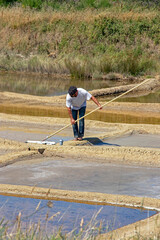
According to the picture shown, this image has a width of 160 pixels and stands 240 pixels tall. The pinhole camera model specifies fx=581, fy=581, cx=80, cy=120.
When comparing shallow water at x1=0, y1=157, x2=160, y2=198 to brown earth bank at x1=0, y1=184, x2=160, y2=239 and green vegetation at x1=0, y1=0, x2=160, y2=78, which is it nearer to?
brown earth bank at x1=0, y1=184, x2=160, y2=239

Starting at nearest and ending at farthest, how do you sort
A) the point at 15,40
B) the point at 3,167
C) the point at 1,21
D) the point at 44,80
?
the point at 3,167
the point at 44,80
the point at 15,40
the point at 1,21

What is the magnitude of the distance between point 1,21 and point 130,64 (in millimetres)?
11265

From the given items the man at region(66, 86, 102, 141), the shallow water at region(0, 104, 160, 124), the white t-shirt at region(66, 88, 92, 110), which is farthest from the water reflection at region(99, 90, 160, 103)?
the white t-shirt at region(66, 88, 92, 110)

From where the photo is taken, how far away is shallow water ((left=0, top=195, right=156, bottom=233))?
6008 millimetres

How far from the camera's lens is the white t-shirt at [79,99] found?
32.9 feet

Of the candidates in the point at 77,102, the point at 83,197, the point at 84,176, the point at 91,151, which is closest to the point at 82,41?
the point at 77,102

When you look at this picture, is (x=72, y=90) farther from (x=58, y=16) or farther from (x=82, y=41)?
(x=58, y=16)

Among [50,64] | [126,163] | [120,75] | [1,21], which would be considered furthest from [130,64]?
[126,163]

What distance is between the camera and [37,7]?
3875cm

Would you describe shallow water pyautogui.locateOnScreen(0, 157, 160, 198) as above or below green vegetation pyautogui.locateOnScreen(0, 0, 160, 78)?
below

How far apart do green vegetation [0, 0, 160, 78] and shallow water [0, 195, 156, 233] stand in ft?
57.6

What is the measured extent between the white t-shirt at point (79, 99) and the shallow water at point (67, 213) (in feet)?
11.0

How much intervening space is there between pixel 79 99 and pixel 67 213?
3.97 m

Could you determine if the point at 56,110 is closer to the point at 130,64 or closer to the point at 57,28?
the point at 130,64
